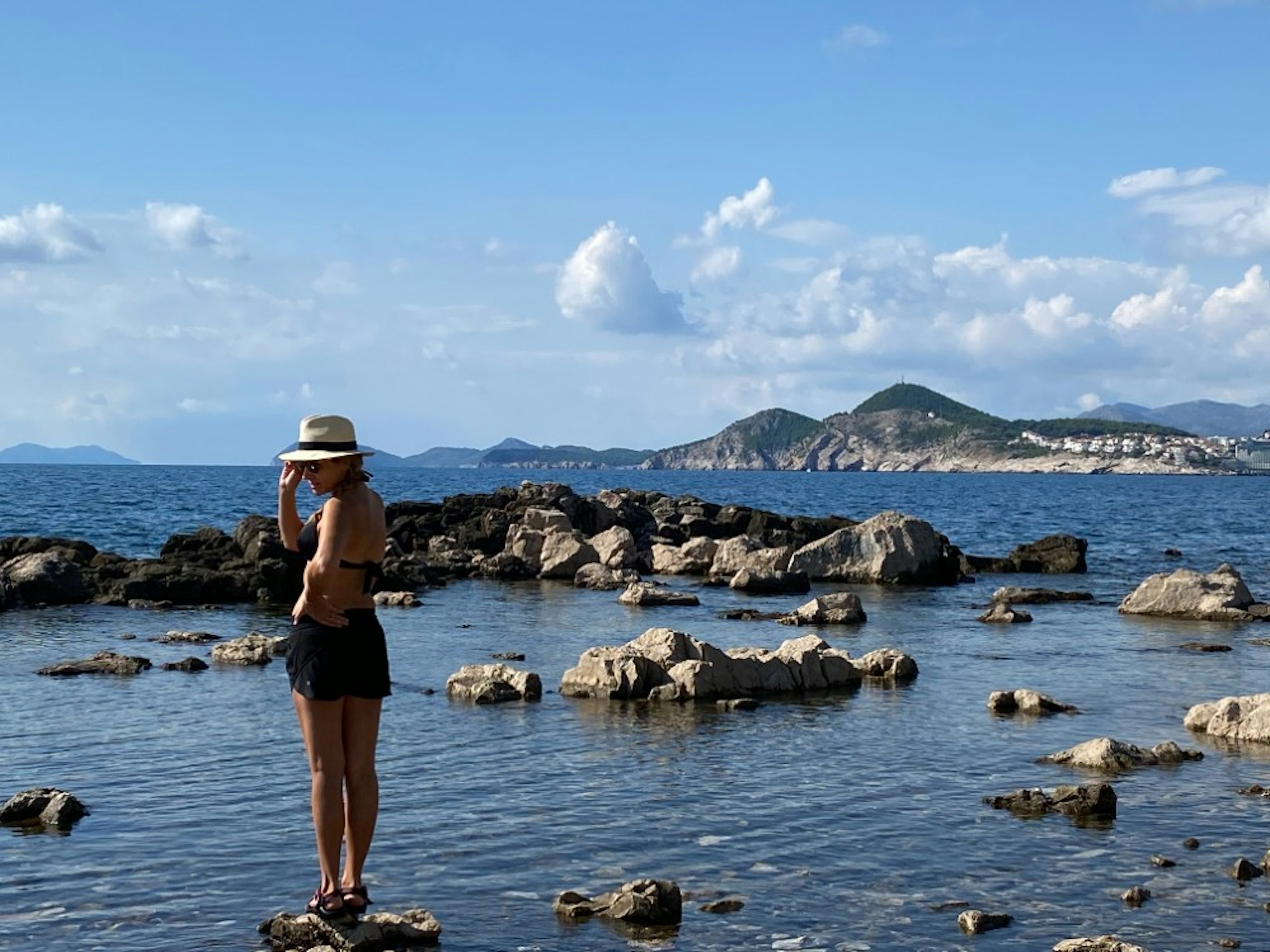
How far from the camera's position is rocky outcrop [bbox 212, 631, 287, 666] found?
25.2 m

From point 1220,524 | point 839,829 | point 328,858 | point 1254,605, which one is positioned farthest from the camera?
point 1220,524

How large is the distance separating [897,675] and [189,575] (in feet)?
69.3

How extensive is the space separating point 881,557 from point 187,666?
2542 centimetres

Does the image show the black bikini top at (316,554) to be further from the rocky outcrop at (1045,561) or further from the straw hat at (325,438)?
the rocky outcrop at (1045,561)

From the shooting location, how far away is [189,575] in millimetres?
38312

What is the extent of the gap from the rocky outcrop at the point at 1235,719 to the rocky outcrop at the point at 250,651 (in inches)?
575

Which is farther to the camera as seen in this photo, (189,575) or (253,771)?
(189,575)

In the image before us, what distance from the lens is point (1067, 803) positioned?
14414 millimetres

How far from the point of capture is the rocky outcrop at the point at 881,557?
45.1 meters

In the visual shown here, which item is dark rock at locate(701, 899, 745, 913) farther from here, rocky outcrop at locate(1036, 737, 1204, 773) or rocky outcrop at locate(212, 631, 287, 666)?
rocky outcrop at locate(212, 631, 287, 666)

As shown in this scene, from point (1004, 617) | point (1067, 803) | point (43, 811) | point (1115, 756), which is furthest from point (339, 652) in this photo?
point (1004, 617)

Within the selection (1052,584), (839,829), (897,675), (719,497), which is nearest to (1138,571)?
(1052,584)

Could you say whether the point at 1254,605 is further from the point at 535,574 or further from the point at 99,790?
the point at 99,790

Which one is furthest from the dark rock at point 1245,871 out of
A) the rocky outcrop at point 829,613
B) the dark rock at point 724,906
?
the rocky outcrop at point 829,613
